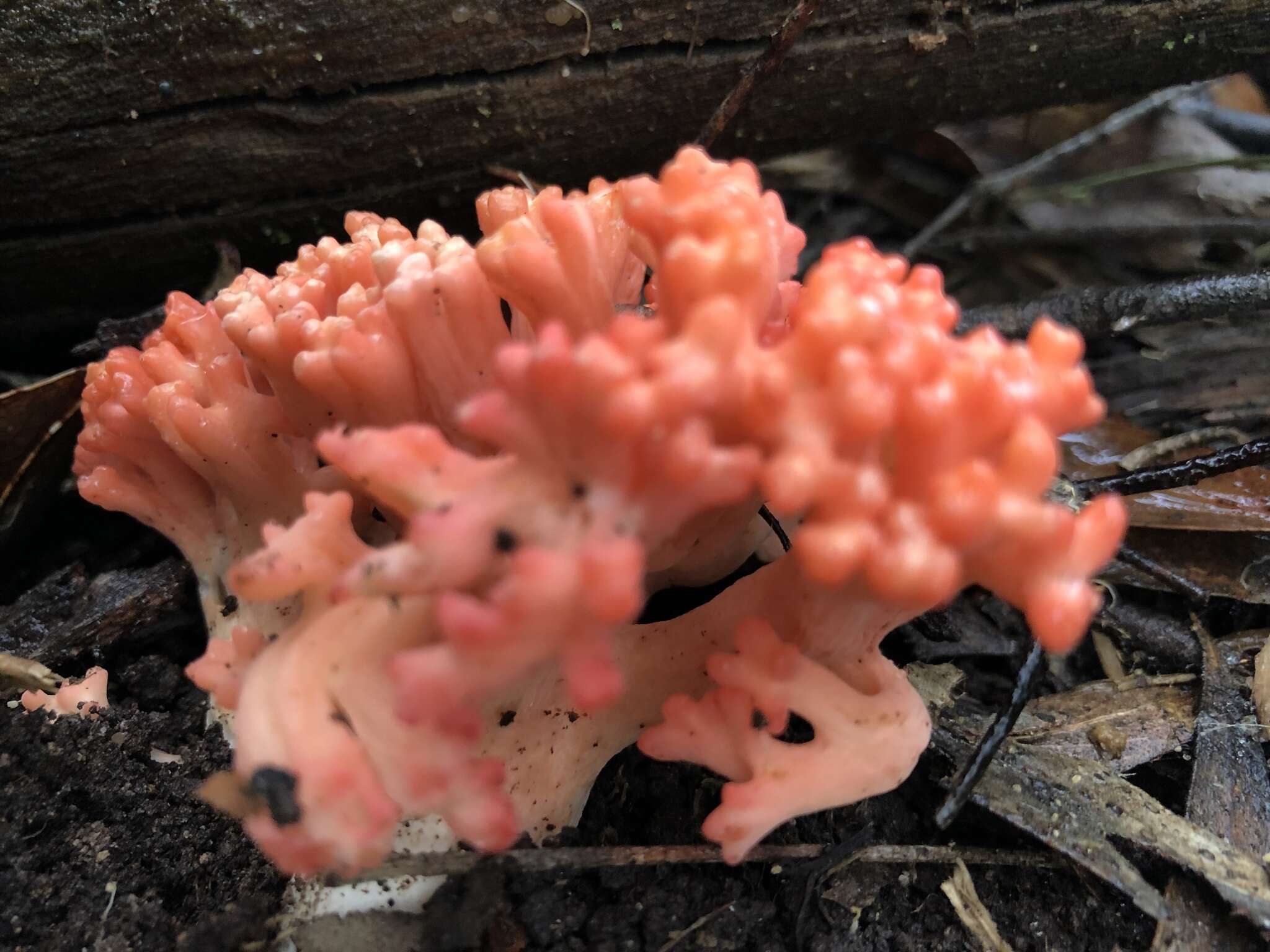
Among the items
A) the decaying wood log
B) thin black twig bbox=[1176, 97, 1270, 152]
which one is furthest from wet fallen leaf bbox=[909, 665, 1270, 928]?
thin black twig bbox=[1176, 97, 1270, 152]

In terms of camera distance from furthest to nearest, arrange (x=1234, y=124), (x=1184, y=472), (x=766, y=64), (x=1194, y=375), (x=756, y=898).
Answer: (x=1234, y=124) < (x=1194, y=375) < (x=766, y=64) < (x=1184, y=472) < (x=756, y=898)

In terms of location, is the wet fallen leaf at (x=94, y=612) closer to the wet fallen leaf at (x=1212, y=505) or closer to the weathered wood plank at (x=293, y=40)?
the weathered wood plank at (x=293, y=40)

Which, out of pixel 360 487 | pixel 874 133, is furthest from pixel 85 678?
pixel 874 133

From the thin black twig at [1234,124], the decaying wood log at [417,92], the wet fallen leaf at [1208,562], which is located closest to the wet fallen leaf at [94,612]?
the decaying wood log at [417,92]

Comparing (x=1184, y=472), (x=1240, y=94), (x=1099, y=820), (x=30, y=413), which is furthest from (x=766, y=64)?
(x=1240, y=94)

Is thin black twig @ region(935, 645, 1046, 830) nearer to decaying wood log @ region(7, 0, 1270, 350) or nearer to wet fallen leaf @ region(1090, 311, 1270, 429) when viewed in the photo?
wet fallen leaf @ region(1090, 311, 1270, 429)

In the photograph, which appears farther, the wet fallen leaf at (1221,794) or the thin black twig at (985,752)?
the thin black twig at (985,752)

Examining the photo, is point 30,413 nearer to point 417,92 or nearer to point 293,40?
point 293,40
